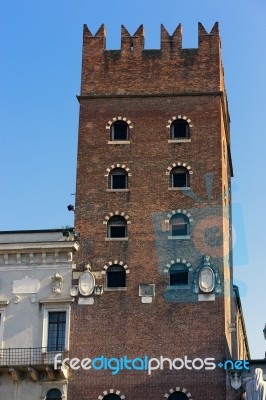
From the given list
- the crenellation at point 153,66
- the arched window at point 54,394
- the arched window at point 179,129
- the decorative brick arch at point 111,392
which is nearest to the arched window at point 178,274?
the decorative brick arch at point 111,392

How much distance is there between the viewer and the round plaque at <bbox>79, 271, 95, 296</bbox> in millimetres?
47000

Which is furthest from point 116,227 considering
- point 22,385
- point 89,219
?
point 22,385

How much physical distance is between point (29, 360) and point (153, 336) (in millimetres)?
5948

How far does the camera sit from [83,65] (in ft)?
170

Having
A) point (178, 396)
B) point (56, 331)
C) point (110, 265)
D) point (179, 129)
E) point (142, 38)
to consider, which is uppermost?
point (142, 38)

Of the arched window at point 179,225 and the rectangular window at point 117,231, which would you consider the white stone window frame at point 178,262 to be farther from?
the rectangular window at point 117,231

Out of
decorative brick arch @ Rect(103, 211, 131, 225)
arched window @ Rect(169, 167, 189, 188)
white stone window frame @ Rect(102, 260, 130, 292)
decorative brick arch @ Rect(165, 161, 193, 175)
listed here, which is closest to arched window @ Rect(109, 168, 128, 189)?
decorative brick arch @ Rect(103, 211, 131, 225)

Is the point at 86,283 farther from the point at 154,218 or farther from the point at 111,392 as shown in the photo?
the point at 111,392

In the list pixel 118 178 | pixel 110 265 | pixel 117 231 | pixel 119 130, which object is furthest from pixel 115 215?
pixel 119 130

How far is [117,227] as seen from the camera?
159ft

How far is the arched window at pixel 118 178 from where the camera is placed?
49.3 m

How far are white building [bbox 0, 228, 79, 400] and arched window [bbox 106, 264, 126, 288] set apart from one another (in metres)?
1.88

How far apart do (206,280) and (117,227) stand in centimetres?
528

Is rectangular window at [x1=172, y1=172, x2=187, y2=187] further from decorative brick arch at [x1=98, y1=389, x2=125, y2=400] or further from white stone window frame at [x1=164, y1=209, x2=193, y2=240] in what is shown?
decorative brick arch at [x1=98, y1=389, x2=125, y2=400]
